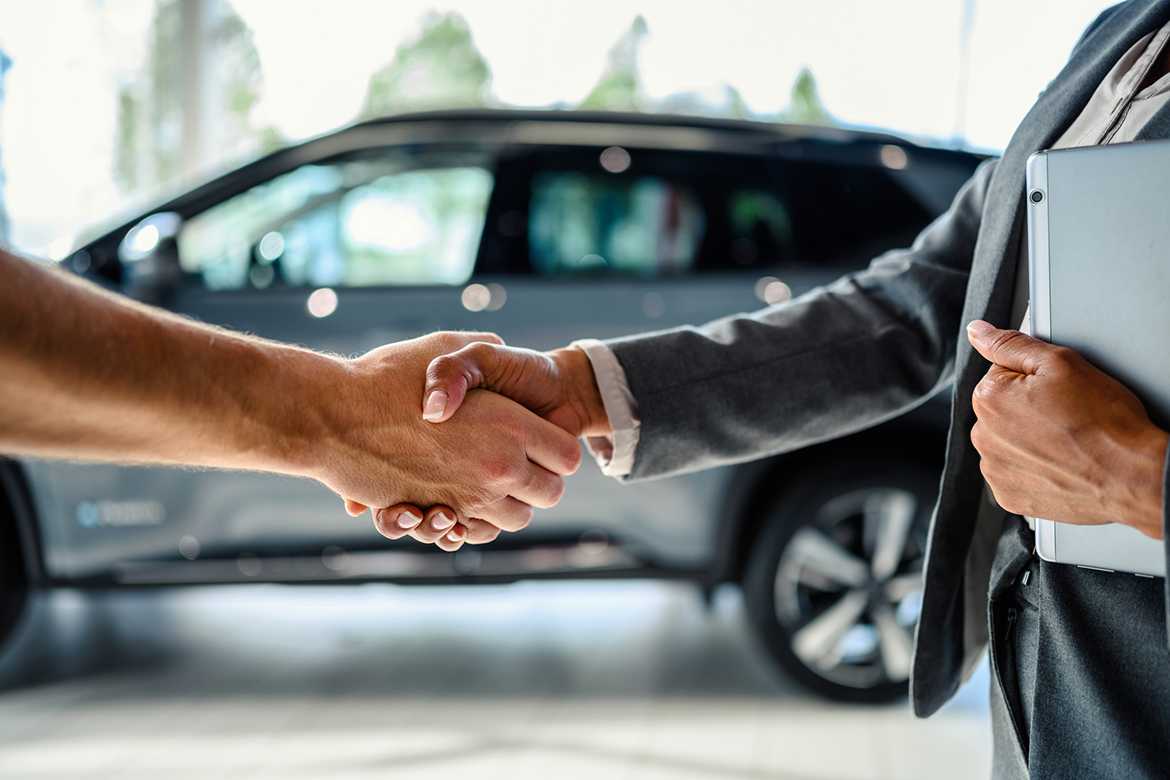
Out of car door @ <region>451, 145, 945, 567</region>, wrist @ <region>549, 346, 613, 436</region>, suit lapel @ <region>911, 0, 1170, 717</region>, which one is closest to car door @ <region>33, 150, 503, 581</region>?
car door @ <region>451, 145, 945, 567</region>

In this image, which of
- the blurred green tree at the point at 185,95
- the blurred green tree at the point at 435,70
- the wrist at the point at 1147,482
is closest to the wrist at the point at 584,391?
the wrist at the point at 1147,482

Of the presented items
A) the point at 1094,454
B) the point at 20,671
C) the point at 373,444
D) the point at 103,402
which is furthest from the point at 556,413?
the point at 20,671

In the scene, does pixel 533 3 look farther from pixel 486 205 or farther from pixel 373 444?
pixel 373 444

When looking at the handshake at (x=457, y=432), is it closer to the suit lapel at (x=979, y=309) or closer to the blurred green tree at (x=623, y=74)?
the suit lapel at (x=979, y=309)

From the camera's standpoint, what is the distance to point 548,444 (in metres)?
1.36

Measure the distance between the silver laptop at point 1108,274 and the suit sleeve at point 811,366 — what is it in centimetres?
37

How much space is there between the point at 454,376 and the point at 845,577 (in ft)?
6.02

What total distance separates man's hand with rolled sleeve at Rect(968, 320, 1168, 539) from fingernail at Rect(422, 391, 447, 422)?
0.68 metres

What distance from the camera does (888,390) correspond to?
1.22 metres

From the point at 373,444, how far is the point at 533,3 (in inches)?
241

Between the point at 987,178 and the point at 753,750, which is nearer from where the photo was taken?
the point at 987,178

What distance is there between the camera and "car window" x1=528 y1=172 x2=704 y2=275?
3033 millimetres

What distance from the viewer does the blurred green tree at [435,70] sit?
22.6 feet

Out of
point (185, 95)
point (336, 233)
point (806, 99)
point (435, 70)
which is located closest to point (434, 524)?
point (336, 233)
